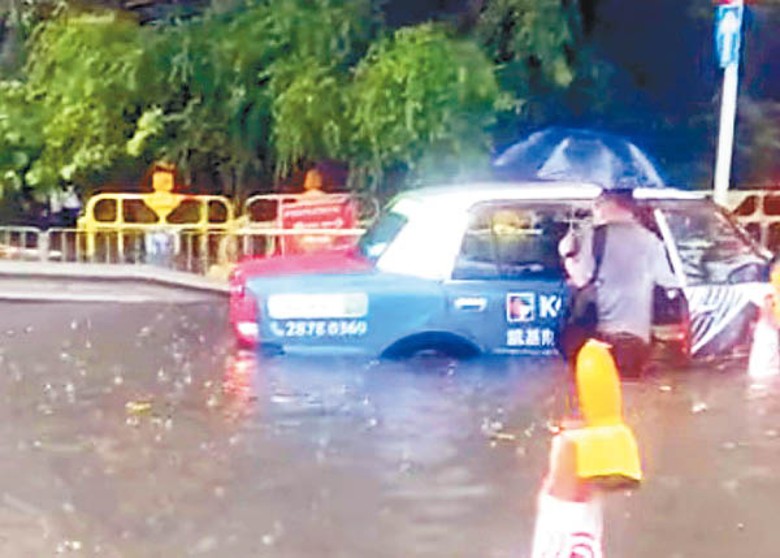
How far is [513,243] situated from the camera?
35.0ft

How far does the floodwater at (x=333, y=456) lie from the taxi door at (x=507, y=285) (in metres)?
0.21

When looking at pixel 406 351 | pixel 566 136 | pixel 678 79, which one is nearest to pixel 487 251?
pixel 406 351

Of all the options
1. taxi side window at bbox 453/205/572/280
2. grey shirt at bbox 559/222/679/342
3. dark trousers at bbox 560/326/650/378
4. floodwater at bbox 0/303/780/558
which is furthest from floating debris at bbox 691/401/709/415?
taxi side window at bbox 453/205/572/280

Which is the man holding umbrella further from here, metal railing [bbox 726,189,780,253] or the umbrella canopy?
metal railing [bbox 726,189,780,253]

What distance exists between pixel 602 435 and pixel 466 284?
20.0ft

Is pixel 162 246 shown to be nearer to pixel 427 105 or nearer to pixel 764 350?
pixel 427 105

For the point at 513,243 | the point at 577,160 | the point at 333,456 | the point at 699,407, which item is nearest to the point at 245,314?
the point at 513,243

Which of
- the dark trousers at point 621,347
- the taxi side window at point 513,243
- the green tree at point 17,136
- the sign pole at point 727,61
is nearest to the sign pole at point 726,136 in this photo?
the sign pole at point 727,61

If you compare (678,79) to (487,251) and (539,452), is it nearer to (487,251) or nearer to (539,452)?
(487,251)

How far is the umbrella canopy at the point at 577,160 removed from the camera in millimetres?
14625

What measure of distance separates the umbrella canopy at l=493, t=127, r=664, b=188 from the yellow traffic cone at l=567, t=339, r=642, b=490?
371 inches

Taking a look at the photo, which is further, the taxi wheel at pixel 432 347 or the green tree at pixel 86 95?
the green tree at pixel 86 95

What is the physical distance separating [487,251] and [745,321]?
1.79 m

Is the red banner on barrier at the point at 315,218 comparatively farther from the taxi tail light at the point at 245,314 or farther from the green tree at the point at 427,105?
the taxi tail light at the point at 245,314
